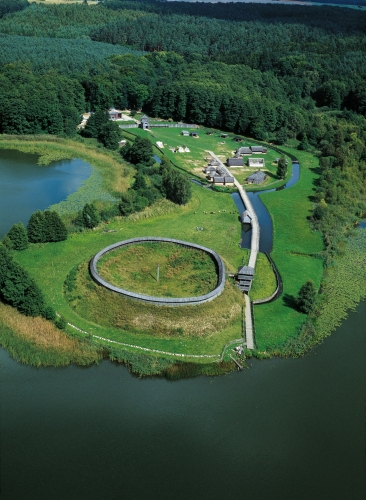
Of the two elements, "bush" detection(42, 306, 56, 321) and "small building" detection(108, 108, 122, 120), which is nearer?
"bush" detection(42, 306, 56, 321)

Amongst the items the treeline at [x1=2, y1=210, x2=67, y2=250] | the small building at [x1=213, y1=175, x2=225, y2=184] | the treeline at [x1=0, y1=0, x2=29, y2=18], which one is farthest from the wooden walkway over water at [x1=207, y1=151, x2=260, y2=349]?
the treeline at [x1=0, y1=0, x2=29, y2=18]

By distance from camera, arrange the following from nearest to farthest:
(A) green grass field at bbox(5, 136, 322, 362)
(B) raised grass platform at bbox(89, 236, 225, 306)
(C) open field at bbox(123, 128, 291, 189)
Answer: (A) green grass field at bbox(5, 136, 322, 362) < (B) raised grass platform at bbox(89, 236, 225, 306) < (C) open field at bbox(123, 128, 291, 189)

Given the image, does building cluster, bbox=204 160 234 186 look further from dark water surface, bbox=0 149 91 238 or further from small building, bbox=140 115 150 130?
small building, bbox=140 115 150 130

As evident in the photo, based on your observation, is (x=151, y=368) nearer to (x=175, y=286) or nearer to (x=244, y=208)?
(x=175, y=286)

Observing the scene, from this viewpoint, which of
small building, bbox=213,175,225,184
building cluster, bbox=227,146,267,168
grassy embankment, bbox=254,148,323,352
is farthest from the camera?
building cluster, bbox=227,146,267,168

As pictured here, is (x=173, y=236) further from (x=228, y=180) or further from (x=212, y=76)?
(x=212, y=76)

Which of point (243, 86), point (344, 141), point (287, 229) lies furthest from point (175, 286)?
point (243, 86)

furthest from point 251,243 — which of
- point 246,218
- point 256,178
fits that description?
point 256,178
